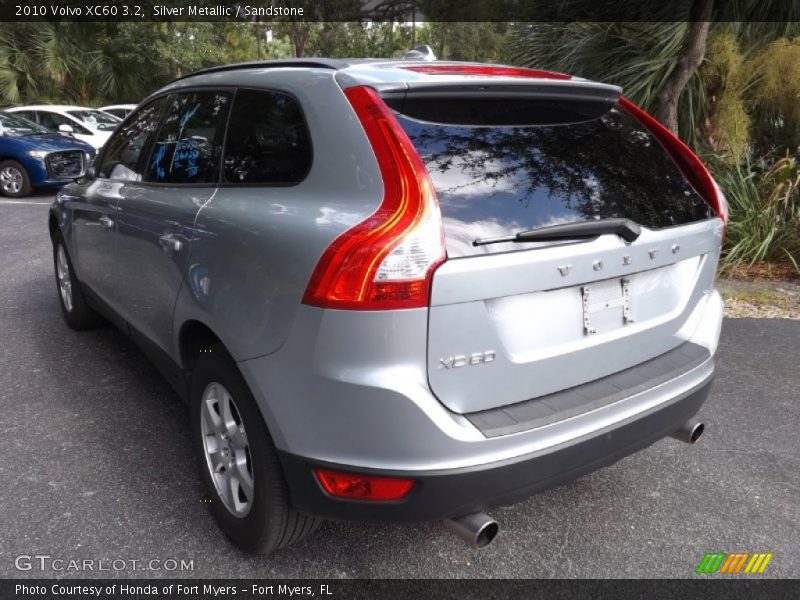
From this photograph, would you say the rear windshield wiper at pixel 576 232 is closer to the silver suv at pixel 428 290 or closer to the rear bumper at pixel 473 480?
the silver suv at pixel 428 290

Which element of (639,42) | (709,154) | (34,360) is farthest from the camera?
(639,42)

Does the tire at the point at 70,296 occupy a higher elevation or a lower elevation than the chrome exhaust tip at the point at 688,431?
lower

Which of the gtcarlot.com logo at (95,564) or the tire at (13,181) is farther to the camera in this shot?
the tire at (13,181)

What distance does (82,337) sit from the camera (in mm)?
4758

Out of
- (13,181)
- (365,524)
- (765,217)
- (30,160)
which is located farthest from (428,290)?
(13,181)

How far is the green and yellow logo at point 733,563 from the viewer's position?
2502mm

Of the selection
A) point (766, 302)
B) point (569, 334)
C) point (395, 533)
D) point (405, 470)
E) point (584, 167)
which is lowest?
point (766, 302)

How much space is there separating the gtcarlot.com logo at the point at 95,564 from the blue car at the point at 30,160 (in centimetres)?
1014

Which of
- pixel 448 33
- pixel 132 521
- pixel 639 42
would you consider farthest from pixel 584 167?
pixel 448 33

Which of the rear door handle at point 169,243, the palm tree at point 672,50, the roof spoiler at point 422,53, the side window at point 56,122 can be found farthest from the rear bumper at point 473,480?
the side window at point 56,122

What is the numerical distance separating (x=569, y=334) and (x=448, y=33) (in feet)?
133

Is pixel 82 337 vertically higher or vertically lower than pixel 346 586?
lower

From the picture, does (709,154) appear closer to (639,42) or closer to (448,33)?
(639,42)

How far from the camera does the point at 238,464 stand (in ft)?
7.98
